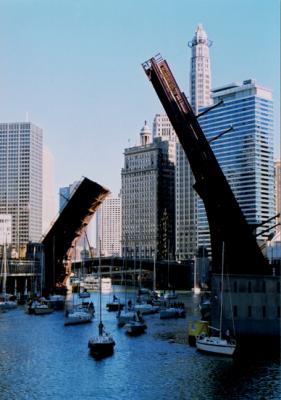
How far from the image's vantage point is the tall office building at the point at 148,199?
605 ft

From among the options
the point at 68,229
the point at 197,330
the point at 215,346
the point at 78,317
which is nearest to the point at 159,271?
the point at 68,229

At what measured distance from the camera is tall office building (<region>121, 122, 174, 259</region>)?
7264 inches

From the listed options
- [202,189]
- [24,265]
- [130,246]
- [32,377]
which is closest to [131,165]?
[130,246]

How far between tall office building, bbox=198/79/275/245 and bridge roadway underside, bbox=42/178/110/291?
83381 millimetres

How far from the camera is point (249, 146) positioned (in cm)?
16475

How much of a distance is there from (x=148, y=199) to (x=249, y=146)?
118 ft

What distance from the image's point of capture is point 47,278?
89.4m

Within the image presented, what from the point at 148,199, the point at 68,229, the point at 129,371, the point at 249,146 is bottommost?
the point at 129,371

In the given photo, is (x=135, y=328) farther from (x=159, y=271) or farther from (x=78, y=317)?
(x=159, y=271)

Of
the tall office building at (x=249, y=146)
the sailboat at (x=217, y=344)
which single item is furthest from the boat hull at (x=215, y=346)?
the tall office building at (x=249, y=146)

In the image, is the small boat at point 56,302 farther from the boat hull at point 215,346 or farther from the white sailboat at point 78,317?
the boat hull at point 215,346

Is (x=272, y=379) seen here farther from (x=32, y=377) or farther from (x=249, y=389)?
(x=32, y=377)

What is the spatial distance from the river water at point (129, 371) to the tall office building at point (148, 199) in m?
136

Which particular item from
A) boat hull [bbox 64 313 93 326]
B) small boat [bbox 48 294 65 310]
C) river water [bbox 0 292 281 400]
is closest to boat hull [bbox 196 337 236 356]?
river water [bbox 0 292 281 400]
